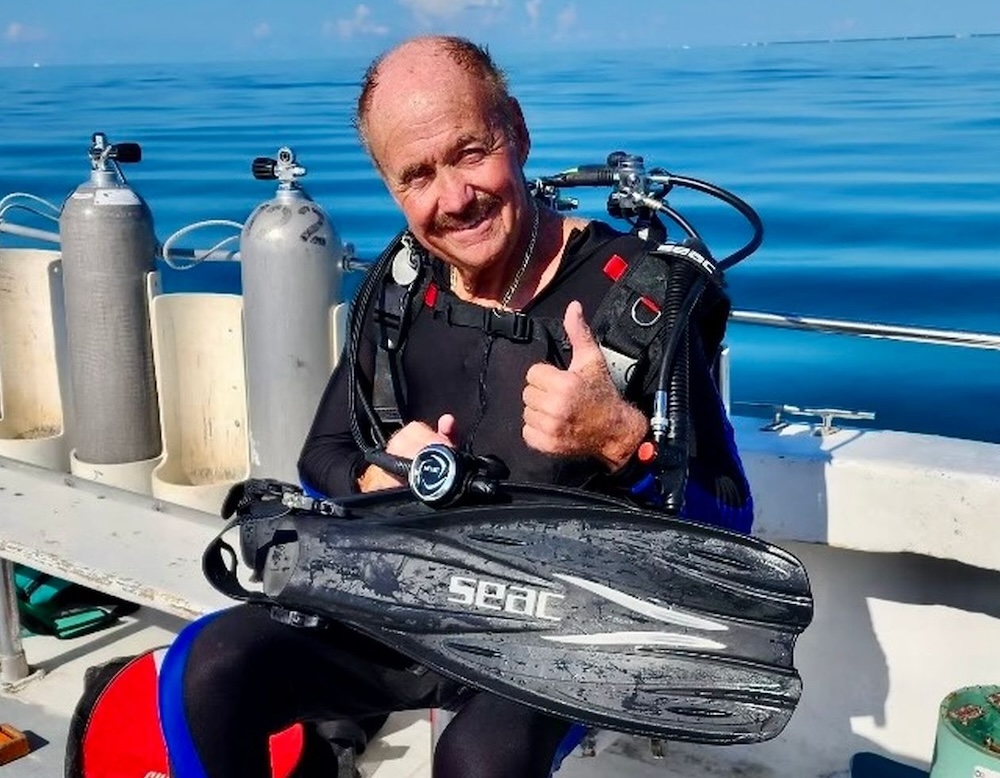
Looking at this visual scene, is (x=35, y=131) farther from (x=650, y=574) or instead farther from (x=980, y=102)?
(x=650, y=574)

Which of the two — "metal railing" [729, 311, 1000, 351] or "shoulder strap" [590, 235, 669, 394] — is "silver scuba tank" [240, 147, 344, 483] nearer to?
"metal railing" [729, 311, 1000, 351]

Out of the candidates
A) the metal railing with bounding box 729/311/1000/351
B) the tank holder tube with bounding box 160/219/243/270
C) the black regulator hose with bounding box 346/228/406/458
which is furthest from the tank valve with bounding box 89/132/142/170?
the metal railing with bounding box 729/311/1000/351

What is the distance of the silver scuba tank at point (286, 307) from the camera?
2.10 metres

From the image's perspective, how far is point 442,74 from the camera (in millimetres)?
1320

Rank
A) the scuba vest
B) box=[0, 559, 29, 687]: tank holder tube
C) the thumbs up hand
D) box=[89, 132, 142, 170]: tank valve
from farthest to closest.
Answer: box=[89, 132, 142, 170]: tank valve
box=[0, 559, 29, 687]: tank holder tube
the scuba vest
the thumbs up hand

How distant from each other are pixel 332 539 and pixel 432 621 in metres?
0.15

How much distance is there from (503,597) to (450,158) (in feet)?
1.64

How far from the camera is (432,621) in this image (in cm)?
121

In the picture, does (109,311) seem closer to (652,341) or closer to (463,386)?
(463,386)

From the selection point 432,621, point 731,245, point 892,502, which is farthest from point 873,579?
point 731,245

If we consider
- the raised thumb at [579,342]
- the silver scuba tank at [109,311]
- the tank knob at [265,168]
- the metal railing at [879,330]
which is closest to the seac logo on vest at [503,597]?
the raised thumb at [579,342]

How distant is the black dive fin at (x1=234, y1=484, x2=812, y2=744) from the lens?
3.77ft

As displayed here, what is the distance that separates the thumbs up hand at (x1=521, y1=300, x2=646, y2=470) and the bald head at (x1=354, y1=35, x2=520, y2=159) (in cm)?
29

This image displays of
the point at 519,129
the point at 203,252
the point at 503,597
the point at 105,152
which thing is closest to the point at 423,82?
the point at 519,129
